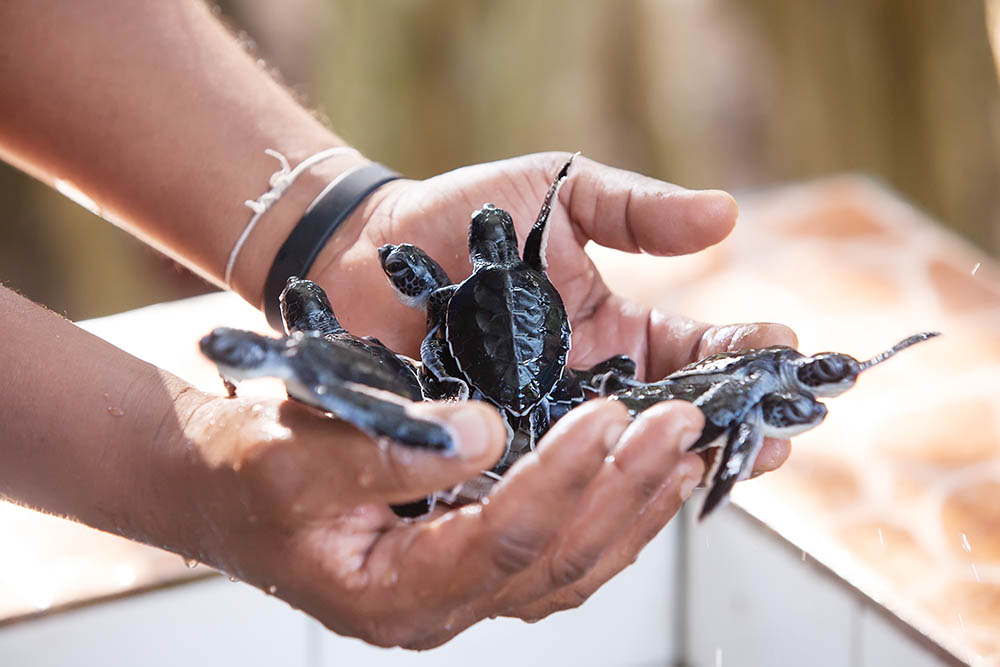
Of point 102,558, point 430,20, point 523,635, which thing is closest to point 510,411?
point 523,635

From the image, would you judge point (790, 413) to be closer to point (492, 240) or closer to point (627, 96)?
point (492, 240)

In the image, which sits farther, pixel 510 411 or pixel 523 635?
pixel 523 635

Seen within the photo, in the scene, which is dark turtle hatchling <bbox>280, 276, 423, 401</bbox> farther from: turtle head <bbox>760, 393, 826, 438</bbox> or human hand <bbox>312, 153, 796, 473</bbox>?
turtle head <bbox>760, 393, 826, 438</bbox>

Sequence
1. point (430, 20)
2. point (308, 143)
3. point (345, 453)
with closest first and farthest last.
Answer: point (345, 453)
point (308, 143)
point (430, 20)

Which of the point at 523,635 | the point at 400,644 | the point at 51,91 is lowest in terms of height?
the point at 523,635

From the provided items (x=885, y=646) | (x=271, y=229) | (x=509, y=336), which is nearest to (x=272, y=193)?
(x=271, y=229)

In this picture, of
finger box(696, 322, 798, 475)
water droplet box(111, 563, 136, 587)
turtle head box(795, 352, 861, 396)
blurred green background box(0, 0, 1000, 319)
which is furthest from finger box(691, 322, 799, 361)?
blurred green background box(0, 0, 1000, 319)

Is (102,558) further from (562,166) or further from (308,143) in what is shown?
(562,166)

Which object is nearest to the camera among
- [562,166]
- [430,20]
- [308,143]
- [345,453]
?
[345,453]
